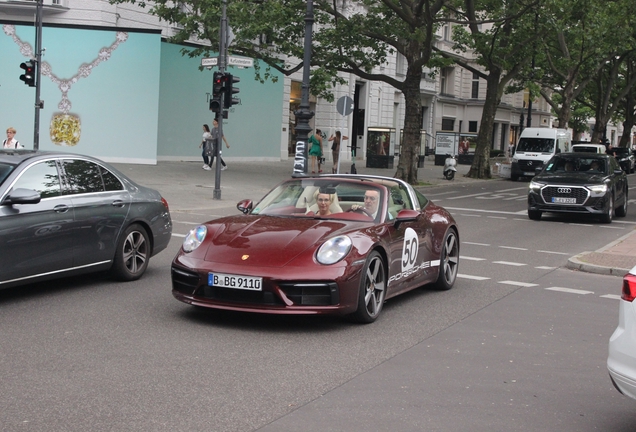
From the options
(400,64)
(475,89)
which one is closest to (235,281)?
(400,64)

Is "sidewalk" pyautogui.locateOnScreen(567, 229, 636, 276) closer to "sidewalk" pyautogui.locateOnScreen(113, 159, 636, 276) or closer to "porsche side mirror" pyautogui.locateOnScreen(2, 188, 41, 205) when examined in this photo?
"sidewalk" pyautogui.locateOnScreen(113, 159, 636, 276)

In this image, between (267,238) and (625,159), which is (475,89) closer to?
(625,159)

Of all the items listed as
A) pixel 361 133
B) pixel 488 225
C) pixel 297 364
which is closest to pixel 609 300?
pixel 297 364

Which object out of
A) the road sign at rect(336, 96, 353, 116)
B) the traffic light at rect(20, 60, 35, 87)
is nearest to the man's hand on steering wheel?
the road sign at rect(336, 96, 353, 116)

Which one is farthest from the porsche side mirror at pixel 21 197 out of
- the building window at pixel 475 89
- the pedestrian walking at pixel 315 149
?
the building window at pixel 475 89

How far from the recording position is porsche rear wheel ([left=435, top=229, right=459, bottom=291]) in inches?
386

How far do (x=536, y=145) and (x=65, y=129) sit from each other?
21597mm

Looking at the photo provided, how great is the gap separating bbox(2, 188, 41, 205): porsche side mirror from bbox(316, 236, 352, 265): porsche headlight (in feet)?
8.91

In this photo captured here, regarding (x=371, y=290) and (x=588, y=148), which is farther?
(x=588, y=148)

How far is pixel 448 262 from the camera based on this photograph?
10086 millimetres

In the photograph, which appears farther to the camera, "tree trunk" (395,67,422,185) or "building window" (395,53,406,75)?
"building window" (395,53,406,75)

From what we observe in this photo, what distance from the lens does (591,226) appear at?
64.7 ft

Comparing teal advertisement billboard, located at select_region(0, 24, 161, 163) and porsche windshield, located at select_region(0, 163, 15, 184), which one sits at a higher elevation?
teal advertisement billboard, located at select_region(0, 24, 161, 163)

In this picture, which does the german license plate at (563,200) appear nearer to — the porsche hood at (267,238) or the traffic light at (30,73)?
the porsche hood at (267,238)
